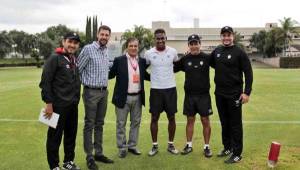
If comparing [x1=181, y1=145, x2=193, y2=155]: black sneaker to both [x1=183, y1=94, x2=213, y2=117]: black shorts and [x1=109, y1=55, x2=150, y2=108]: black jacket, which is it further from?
[x1=109, y1=55, x2=150, y2=108]: black jacket

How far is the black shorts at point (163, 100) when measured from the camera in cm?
793

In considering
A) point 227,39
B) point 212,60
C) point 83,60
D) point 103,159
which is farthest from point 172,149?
point 83,60

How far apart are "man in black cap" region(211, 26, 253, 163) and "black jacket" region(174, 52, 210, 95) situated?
0.84 feet

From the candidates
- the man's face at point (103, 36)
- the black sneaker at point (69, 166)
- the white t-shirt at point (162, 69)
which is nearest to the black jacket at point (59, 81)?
the man's face at point (103, 36)

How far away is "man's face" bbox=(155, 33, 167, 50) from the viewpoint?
786 centimetres

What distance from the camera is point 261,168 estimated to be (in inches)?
276

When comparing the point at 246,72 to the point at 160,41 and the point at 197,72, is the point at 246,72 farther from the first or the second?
the point at 160,41

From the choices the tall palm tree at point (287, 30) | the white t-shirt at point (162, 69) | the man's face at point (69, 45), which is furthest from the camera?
the tall palm tree at point (287, 30)

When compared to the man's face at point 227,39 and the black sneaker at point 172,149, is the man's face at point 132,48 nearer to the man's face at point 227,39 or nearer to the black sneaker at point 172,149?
the man's face at point 227,39

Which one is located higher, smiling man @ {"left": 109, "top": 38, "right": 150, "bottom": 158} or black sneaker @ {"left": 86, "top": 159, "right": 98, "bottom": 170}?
smiling man @ {"left": 109, "top": 38, "right": 150, "bottom": 158}

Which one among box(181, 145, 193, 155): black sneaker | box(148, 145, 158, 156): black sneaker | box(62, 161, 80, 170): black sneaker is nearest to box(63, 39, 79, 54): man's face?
box(62, 161, 80, 170): black sneaker

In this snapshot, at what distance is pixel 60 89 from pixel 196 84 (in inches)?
95.0

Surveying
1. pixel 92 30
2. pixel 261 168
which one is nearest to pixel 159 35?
pixel 261 168

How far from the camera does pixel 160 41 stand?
25.9 ft
